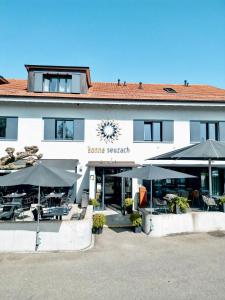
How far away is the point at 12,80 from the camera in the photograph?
2634 cm

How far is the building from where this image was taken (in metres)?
19.8

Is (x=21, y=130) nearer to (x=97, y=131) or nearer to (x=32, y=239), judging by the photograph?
(x=97, y=131)

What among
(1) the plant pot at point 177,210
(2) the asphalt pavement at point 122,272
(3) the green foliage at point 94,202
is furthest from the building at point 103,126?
(2) the asphalt pavement at point 122,272

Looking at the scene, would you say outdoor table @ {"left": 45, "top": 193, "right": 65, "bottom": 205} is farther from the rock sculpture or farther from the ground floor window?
the ground floor window

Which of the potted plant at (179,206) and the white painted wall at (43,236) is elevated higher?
the potted plant at (179,206)

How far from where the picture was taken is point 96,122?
68.1 feet

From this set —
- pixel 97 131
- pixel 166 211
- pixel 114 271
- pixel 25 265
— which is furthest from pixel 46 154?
pixel 114 271

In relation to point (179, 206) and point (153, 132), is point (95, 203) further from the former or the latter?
point (153, 132)

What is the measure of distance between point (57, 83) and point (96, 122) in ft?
16.7

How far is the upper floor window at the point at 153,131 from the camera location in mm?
21000

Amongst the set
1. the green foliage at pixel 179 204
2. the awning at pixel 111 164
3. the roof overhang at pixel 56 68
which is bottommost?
the green foliage at pixel 179 204

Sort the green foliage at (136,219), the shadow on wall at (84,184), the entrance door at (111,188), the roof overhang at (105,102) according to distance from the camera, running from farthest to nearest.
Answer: the shadow on wall at (84,184) < the roof overhang at (105,102) < the entrance door at (111,188) < the green foliage at (136,219)

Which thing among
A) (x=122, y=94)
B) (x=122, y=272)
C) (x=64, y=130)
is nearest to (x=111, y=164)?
(x=64, y=130)

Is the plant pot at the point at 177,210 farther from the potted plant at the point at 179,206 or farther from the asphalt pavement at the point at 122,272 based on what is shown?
the asphalt pavement at the point at 122,272
